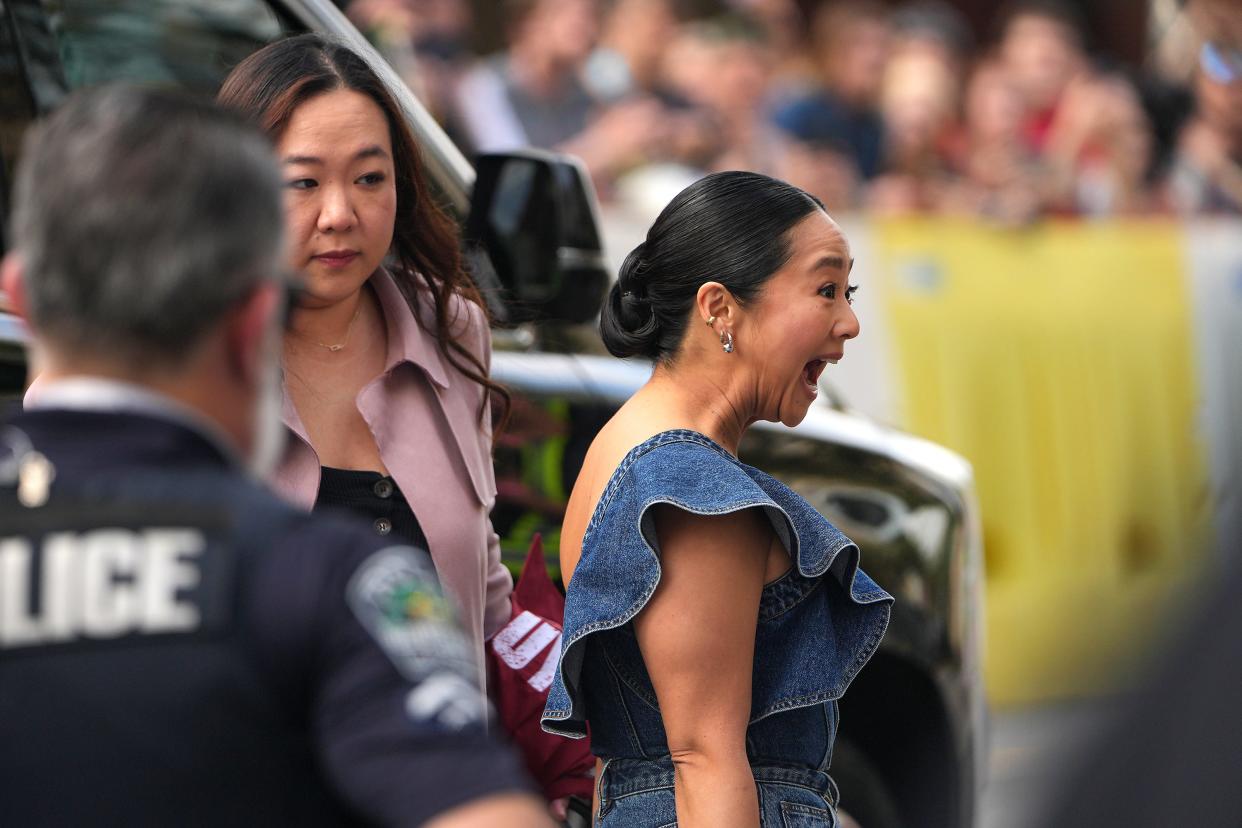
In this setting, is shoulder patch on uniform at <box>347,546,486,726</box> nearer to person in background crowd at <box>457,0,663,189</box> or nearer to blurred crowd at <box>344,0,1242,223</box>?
blurred crowd at <box>344,0,1242,223</box>

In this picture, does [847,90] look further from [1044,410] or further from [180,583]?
[180,583]

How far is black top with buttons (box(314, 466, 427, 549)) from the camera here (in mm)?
2818

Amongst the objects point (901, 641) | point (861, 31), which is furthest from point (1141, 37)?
point (901, 641)

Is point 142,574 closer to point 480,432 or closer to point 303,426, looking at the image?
point 303,426

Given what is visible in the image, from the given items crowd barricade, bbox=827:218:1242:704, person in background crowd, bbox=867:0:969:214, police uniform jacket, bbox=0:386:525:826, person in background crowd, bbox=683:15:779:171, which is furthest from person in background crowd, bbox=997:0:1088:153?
police uniform jacket, bbox=0:386:525:826

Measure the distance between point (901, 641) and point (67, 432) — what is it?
2773 mm

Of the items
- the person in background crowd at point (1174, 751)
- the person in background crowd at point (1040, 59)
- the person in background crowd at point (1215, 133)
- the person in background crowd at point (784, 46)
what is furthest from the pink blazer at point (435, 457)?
the person in background crowd at point (1215, 133)

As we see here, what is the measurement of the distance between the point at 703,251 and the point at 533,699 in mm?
827

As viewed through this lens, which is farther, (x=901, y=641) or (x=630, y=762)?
(x=901, y=641)

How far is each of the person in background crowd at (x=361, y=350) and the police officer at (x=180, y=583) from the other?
1.16 metres

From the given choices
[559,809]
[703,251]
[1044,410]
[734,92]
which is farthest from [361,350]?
[734,92]

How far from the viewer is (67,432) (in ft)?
5.25

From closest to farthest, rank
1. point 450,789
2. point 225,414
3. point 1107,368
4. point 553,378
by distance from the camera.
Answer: point 450,789
point 225,414
point 553,378
point 1107,368

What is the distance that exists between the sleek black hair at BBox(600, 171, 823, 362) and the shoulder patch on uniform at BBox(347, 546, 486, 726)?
4.06 feet
